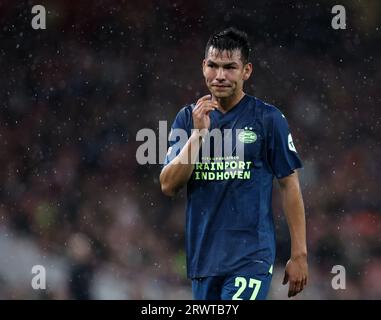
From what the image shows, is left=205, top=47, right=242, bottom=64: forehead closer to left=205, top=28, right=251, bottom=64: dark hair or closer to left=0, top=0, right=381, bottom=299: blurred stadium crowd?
left=205, top=28, right=251, bottom=64: dark hair

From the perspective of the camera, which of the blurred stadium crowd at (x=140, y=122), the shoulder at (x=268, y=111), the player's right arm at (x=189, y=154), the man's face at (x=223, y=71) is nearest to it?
the player's right arm at (x=189, y=154)

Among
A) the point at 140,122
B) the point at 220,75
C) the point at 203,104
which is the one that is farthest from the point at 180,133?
the point at 140,122

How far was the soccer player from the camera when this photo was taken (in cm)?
485

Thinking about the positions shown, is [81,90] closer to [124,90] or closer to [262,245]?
[124,90]

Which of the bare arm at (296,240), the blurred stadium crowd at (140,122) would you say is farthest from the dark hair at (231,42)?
the blurred stadium crowd at (140,122)

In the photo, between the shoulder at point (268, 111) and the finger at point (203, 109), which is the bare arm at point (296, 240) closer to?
the shoulder at point (268, 111)

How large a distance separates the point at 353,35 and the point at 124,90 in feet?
7.74

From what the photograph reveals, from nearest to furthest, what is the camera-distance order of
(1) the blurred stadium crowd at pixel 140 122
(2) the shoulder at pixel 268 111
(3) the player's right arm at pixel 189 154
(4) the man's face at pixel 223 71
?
(3) the player's right arm at pixel 189 154 < (4) the man's face at pixel 223 71 < (2) the shoulder at pixel 268 111 < (1) the blurred stadium crowd at pixel 140 122

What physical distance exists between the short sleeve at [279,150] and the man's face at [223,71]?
285 mm

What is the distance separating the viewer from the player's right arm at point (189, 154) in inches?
188

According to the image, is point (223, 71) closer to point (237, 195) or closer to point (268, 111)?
point (268, 111)

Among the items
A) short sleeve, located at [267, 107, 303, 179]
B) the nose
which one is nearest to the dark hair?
the nose

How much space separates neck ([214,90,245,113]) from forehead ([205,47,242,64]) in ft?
0.65
